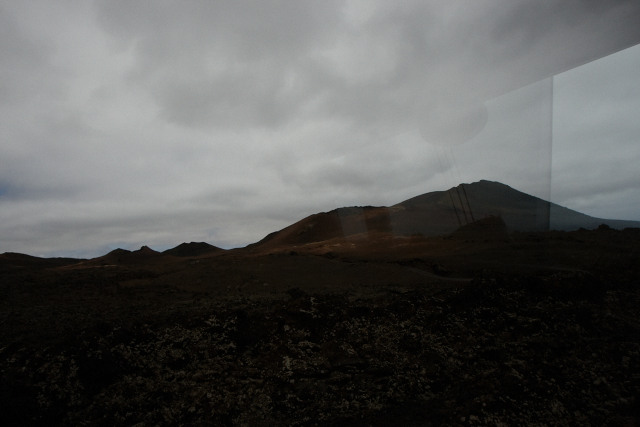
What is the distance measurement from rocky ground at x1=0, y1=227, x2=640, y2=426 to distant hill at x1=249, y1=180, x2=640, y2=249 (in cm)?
1602

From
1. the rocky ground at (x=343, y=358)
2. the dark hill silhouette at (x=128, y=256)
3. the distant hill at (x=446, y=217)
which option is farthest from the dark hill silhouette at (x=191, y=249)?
the rocky ground at (x=343, y=358)

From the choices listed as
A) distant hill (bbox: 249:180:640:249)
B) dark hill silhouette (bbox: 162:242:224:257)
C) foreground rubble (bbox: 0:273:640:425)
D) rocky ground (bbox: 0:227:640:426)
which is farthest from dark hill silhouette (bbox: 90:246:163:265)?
foreground rubble (bbox: 0:273:640:425)

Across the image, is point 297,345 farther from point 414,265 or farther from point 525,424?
point 414,265

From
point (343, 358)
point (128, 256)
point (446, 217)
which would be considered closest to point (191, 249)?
point (128, 256)

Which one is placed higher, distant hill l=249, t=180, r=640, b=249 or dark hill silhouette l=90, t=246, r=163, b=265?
distant hill l=249, t=180, r=640, b=249

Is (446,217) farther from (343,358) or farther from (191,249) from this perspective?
(191,249)

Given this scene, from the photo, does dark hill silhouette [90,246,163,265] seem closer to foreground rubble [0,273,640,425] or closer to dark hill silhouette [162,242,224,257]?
dark hill silhouette [162,242,224,257]

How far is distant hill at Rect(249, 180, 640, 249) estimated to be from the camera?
25281 mm

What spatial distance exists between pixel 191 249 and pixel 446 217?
2545 cm

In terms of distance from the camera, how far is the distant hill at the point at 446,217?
2528 centimetres

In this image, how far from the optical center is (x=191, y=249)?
121 feet

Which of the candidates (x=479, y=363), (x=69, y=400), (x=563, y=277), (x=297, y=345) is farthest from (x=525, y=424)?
(x=563, y=277)

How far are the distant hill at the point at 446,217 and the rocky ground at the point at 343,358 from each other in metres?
16.0

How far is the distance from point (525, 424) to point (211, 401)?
130 inches
